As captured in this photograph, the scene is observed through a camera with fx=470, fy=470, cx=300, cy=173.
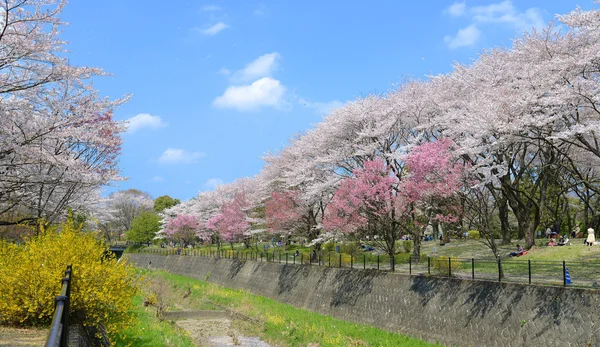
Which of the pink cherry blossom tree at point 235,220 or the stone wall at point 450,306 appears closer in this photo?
the stone wall at point 450,306

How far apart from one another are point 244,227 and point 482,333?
36.1 meters

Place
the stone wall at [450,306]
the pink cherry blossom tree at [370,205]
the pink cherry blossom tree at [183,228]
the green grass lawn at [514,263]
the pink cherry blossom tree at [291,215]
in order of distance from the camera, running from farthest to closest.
Answer: 1. the pink cherry blossom tree at [183,228]
2. the pink cherry blossom tree at [291,215]
3. the pink cherry blossom tree at [370,205]
4. the green grass lawn at [514,263]
5. the stone wall at [450,306]

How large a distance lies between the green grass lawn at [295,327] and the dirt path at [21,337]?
440 inches

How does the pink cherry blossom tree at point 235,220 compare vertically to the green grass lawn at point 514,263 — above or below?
above

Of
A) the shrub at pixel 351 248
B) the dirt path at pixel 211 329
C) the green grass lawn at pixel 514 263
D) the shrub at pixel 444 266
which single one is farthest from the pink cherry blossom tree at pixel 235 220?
the shrub at pixel 444 266

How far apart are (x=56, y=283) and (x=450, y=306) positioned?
14.7 metres

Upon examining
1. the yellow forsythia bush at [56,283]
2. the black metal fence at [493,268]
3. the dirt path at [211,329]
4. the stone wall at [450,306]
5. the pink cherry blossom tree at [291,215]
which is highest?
the pink cherry blossom tree at [291,215]

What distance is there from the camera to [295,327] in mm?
21453

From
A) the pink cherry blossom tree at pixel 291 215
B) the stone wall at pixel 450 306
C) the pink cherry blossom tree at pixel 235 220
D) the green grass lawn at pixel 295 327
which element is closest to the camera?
the stone wall at pixel 450 306

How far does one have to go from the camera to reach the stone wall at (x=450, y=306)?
14.5m

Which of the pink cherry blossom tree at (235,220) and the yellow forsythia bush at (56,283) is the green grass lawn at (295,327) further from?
the pink cherry blossom tree at (235,220)

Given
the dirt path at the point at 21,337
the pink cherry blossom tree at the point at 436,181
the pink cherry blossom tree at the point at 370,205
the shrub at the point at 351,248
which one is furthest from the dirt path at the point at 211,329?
the shrub at the point at 351,248

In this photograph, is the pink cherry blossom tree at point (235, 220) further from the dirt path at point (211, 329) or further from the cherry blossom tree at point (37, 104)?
the cherry blossom tree at point (37, 104)

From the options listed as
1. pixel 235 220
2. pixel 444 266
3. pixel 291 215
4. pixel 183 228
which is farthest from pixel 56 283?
pixel 183 228
